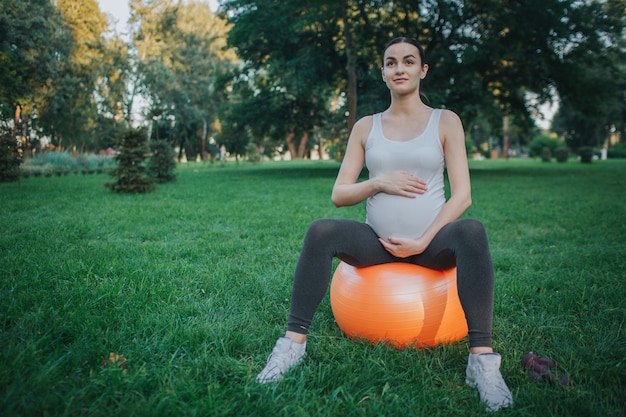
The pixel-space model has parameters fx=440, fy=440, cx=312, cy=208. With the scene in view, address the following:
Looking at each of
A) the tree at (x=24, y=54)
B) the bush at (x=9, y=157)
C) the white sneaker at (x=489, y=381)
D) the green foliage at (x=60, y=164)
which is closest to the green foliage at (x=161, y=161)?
the green foliage at (x=60, y=164)

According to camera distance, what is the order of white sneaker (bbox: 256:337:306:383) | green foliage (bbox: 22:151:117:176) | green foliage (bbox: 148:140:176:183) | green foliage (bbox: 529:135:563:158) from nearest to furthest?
white sneaker (bbox: 256:337:306:383)
green foliage (bbox: 148:140:176:183)
green foliage (bbox: 22:151:117:176)
green foliage (bbox: 529:135:563:158)

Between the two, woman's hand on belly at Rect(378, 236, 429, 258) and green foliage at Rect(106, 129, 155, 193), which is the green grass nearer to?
woman's hand on belly at Rect(378, 236, 429, 258)

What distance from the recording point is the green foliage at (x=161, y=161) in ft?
46.0

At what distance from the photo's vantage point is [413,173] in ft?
8.30

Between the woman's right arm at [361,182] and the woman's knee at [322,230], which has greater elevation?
the woman's right arm at [361,182]

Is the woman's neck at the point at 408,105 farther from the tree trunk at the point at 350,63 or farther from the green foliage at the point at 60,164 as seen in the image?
the green foliage at the point at 60,164

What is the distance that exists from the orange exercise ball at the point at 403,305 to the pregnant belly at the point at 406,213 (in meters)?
0.20

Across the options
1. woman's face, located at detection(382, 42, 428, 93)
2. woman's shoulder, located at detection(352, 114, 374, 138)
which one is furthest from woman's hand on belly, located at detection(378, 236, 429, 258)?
woman's face, located at detection(382, 42, 428, 93)

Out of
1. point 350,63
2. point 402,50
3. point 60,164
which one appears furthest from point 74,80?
point 402,50

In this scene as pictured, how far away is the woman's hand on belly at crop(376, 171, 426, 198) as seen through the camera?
8.03 feet

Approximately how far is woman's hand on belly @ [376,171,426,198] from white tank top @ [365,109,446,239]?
0.04m

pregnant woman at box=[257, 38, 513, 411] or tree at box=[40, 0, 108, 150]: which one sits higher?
tree at box=[40, 0, 108, 150]

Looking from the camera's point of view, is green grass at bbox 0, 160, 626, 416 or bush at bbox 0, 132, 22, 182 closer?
green grass at bbox 0, 160, 626, 416

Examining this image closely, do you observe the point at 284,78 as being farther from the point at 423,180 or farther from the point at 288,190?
the point at 423,180
